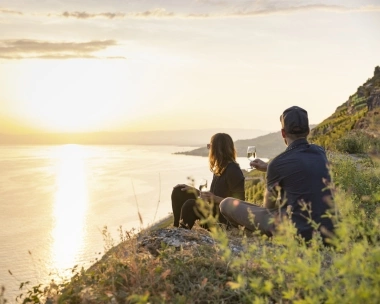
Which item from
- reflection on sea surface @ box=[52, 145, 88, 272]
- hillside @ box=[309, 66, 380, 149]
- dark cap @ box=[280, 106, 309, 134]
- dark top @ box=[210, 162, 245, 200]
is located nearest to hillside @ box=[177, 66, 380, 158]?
hillside @ box=[309, 66, 380, 149]

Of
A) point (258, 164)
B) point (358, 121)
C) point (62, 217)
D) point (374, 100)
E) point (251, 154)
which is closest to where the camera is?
point (258, 164)

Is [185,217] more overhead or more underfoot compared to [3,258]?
more overhead

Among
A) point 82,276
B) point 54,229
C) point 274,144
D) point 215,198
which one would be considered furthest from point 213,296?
point 274,144

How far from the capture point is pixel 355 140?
17.7 metres

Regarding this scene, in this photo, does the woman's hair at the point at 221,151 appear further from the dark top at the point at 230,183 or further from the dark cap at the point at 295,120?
the dark cap at the point at 295,120

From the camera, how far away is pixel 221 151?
7.61 metres

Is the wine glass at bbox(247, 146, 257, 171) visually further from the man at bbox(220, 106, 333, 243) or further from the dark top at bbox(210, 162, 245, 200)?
the man at bbox(220, 106, 333, 243)

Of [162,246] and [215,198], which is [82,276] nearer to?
[162,246]

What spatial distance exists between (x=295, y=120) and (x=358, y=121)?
20671 millimetres

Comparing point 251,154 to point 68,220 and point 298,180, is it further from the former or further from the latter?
point 68,220

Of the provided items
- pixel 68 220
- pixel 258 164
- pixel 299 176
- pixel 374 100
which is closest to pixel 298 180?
pixel 299 176

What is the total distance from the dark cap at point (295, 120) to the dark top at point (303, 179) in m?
0.12

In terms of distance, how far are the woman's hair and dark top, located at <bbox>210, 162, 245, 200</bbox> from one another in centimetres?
9

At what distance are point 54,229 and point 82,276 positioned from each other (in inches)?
1772
